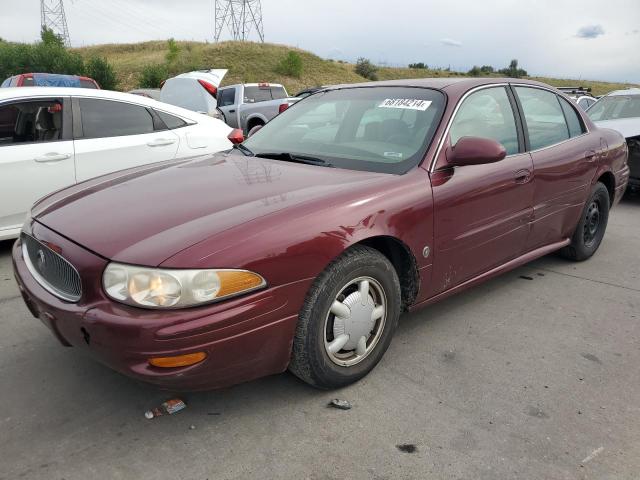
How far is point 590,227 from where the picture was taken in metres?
4.61

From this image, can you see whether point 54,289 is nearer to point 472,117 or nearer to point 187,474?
point 187,474

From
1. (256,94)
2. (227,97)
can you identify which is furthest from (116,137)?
(227,97)

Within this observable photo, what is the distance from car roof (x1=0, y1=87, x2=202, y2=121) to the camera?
4562 mm

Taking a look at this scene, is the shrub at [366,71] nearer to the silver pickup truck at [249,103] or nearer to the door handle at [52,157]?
the silver pickup truck at [249,103]

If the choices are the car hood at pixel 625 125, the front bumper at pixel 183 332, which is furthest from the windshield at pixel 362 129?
the car hood at pixel 625 125

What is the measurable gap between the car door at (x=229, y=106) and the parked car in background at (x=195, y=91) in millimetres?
602

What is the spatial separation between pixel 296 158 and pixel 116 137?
262cm

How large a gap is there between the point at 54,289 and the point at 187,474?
3.38ft

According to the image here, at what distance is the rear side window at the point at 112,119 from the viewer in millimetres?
4891

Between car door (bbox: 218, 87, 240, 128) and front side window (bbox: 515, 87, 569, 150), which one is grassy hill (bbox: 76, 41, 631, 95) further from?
front side window (bbox: 515, 87, 569, 150)

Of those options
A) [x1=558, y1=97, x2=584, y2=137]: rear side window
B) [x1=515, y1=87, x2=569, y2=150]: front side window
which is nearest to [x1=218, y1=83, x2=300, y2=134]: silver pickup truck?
[x1=558, y1=97, x2=584, y2=137]: rear side window

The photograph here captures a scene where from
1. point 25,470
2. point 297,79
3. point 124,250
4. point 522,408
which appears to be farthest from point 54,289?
point 297,79

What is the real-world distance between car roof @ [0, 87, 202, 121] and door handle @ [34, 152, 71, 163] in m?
0.55

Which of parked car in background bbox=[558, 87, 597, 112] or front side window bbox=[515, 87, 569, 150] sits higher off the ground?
parked car in background bbox=[558, 87, 597, 112]
